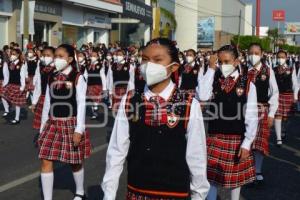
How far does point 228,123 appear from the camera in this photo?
18.0ft

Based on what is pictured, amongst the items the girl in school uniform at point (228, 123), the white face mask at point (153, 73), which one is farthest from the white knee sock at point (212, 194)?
the white face mask at point (153, 73)

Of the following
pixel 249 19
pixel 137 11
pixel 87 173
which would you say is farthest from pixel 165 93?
pixel 249 19

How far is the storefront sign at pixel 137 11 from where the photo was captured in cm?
3834

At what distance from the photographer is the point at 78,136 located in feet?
19.9

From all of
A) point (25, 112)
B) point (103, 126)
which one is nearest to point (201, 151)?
point (103, 126)

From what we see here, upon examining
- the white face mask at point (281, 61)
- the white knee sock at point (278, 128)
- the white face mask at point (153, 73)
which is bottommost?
the white knee sock at point (278, 128)

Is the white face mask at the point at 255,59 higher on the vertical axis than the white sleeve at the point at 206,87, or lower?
higher

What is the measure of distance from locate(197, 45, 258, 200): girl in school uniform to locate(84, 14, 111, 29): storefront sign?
90.0ft

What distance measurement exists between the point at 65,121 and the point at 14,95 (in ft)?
24.7

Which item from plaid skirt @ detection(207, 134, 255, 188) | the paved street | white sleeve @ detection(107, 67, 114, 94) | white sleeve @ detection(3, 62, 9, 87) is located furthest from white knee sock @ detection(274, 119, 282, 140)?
white sleeve @ detection(3, 62, 9, 87)

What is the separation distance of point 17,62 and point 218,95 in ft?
29.2

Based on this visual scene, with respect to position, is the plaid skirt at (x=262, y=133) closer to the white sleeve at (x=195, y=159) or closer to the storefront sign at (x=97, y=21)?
the white sleeve at (x=195, y=159)

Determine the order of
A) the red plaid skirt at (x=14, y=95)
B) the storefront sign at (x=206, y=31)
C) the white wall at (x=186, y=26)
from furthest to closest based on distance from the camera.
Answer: the storefront sign at (x=206, y=31)
the white wall at (x=186, y=26)
the red plaid skirt at (x=14, y=95)

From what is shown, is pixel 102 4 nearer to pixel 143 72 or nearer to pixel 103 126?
pixel 103 126
